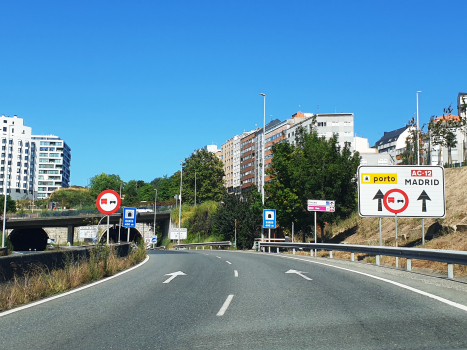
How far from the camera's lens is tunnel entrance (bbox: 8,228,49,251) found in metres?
100

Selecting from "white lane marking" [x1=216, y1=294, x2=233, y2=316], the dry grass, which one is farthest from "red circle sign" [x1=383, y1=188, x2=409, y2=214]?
"white lane marking" [x1=216, y1=294, x2=233, y2=316]

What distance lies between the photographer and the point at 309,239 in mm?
49375

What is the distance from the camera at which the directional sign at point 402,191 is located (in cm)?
2144

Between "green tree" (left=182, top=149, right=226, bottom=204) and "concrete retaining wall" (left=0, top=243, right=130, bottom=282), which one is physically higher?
"green tree" (left=182, top=149, right=226, bottom=204)

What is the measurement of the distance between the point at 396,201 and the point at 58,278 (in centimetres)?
1452

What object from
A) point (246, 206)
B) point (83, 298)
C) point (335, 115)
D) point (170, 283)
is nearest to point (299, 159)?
point (246, 206)

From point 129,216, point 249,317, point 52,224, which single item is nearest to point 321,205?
point 129,216

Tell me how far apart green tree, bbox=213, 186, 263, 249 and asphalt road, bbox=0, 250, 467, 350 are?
47958mm

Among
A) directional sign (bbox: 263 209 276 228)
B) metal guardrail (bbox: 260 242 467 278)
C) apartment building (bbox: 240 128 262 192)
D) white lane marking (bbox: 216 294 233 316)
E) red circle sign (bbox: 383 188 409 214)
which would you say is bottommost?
white lane marking (bbox: 216 294 233 316)

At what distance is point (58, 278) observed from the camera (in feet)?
40.2

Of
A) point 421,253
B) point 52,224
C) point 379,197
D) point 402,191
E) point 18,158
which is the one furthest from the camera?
point 18,158

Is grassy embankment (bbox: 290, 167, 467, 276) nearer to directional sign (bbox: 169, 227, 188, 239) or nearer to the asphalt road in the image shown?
the asphalt road

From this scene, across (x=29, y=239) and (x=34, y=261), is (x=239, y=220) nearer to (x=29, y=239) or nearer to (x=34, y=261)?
(x=34, y=261)

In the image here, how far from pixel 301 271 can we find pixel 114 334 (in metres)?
10.2
